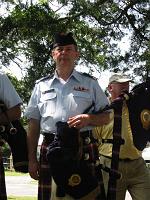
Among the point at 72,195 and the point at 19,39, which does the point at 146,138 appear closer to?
the point at 72,195

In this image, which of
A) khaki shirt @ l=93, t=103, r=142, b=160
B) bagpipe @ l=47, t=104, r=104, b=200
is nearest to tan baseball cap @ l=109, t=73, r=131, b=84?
khaki shirt @ l=93, t=103, r=142, b=160

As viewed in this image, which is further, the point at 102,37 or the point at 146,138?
the point at 102,37

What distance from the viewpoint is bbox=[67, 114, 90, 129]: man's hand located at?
4480 mm

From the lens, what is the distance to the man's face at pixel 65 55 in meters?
4.82

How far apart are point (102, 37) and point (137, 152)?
5274 millimetres

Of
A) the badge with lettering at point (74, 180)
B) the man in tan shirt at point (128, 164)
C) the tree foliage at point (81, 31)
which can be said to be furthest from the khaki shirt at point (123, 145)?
the tree foliage at point (81, 31)

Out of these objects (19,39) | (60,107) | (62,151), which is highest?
(19,39)

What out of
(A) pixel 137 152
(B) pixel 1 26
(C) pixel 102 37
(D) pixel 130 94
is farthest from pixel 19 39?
(D) pixel 130 94

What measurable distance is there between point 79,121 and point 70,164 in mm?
347

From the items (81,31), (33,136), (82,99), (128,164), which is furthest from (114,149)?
(81,31)

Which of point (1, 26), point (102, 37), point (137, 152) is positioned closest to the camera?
point (137, 152)

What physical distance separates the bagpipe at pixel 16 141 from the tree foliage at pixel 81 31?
4.61 m

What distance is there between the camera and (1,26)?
9.71 meters

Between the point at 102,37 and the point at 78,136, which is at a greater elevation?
the point at 102,37
